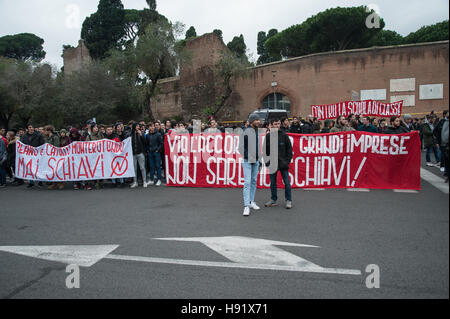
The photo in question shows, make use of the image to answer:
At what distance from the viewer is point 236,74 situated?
3250 cm

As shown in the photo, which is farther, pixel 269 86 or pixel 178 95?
pixel 178 95

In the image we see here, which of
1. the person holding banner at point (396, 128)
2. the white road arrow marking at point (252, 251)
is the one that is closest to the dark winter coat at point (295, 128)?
the person holding banner at point (396, 128)

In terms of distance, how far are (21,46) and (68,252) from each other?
94.7m

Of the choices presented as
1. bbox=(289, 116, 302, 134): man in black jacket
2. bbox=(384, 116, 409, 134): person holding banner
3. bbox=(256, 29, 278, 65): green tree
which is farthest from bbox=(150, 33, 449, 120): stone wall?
bbox=(256, 29, 278, 65): green tree

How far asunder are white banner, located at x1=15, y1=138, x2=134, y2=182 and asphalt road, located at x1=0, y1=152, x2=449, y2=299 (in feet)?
5.25

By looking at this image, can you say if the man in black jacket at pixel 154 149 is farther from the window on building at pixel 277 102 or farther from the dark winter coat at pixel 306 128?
the window on building at pixel 277 102

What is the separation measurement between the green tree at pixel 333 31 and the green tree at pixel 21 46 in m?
62.2

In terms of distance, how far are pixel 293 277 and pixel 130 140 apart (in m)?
7.82

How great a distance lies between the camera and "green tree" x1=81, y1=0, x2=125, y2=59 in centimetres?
5350

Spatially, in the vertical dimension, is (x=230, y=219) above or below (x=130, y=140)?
below

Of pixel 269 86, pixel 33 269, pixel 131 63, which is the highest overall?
pixel 131 63

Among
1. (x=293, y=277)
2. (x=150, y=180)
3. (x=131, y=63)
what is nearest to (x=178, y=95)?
(x=131, y=63)

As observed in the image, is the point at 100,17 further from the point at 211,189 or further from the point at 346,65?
the point at 211,189

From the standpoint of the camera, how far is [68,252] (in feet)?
14.3
